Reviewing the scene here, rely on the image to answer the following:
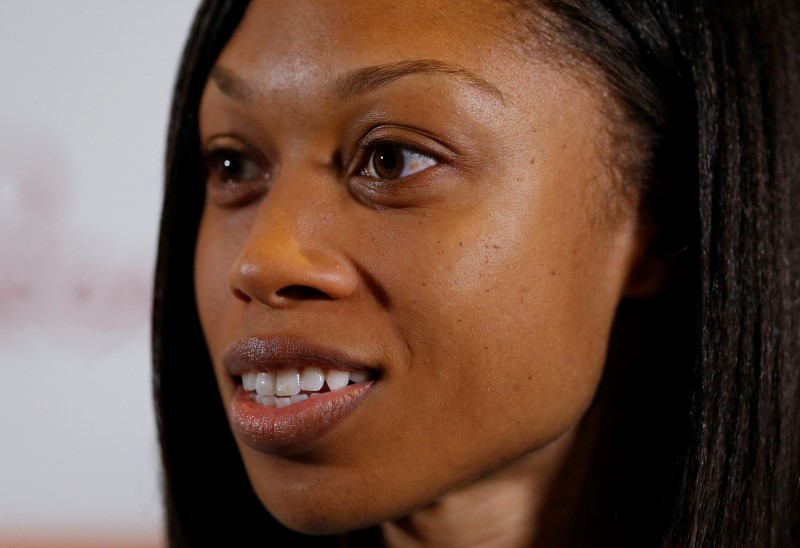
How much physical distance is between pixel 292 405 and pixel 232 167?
345 mm

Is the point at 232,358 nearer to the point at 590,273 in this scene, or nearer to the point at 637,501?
the point at 590,273

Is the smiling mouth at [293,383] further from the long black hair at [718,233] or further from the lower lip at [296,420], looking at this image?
the long black hair at [718,233]

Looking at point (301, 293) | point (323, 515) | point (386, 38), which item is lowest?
point (323, 515)

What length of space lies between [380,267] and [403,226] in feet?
0.18

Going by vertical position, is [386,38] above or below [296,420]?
above

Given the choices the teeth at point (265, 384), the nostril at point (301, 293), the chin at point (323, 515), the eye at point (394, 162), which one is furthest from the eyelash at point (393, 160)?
the chin at point (323, 515)

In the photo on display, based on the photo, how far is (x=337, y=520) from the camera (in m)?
1.25

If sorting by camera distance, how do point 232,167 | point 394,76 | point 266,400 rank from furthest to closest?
1. point 232,167
2. point 266,400
3. point 394,76

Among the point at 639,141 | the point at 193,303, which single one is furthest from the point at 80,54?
the point at 639,141

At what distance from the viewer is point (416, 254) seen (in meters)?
1.20

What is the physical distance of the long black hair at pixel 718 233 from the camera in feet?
4.15

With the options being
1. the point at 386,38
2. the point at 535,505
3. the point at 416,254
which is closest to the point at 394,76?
the point at 386,38

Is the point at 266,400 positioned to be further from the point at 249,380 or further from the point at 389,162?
the point at 389,162

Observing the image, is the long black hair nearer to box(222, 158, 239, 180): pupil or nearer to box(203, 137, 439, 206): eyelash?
box(203, 137, 439, 206): eyelash
